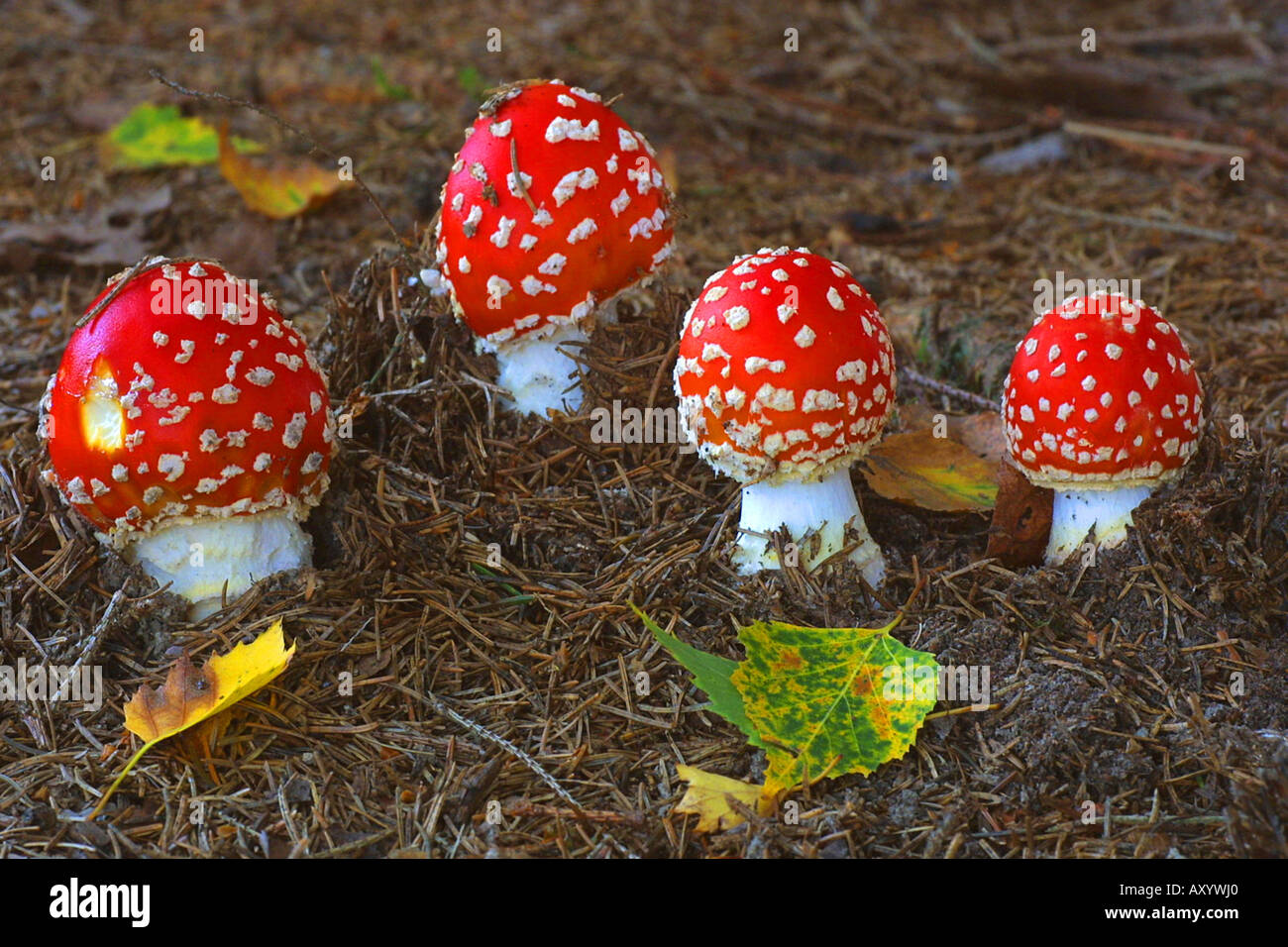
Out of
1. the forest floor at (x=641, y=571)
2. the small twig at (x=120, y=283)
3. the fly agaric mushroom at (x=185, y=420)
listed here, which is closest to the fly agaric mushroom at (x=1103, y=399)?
the forest floor at (x=641, y=571)

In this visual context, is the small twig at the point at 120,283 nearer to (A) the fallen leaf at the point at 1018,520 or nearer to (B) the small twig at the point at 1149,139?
(A) the fallen leaf at the point at 1018,520

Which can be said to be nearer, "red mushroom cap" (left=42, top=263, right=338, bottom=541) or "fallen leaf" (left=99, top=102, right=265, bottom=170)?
"red mushroom cap" (left=42, top=263, right=338, bottom=541)

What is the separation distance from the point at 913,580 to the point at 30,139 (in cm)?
526

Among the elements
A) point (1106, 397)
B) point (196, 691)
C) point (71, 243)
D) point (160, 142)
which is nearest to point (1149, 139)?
point (1106, 397)

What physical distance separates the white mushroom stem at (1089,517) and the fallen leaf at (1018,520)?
3 cm

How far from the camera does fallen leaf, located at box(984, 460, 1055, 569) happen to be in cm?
332

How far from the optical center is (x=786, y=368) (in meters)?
2.96

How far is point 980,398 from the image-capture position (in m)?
3.91

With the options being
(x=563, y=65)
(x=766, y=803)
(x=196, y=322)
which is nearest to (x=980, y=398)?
(x=766, y=803)

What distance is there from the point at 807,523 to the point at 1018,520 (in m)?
0.61

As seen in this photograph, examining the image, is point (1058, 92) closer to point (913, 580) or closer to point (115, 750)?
point (913, 580)

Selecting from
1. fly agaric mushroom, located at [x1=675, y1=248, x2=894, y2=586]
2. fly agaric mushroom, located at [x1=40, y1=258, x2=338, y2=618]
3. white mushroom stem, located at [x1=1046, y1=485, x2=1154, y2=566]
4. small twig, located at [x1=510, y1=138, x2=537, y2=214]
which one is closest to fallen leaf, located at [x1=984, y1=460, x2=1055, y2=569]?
white mushroom stem, located at [x1=1046, y1=485, x2=1154, y2=566]

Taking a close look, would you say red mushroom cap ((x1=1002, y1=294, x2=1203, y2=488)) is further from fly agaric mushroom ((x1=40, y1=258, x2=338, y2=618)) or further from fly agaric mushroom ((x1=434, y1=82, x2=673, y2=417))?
fly agaric mushroom ((x1=40, y1=258, x2=338, y2=618))

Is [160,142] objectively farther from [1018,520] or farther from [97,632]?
[1018,520]
